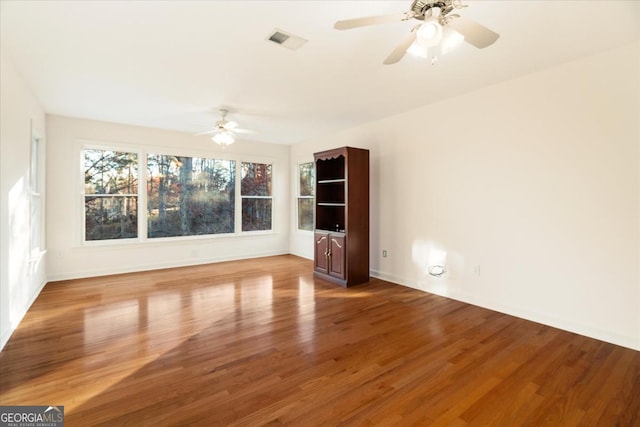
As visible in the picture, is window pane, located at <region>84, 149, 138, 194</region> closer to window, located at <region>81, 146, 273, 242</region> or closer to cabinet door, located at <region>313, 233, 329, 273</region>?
window, located at <region>81, 146, 273, 242</region>

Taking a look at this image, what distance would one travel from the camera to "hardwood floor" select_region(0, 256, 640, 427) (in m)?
1.84

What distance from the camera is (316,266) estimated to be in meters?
5.18

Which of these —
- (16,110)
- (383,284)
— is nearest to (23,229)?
(16,110)

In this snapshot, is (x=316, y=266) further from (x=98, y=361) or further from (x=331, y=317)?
(x=98, y=361)

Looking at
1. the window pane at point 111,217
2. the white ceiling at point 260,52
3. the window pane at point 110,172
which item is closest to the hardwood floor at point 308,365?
the window pane at point 111,217

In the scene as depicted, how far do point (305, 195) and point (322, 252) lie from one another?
2.09 meters

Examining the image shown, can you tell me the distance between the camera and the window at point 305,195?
21.7ft

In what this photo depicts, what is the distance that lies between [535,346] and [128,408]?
124 inches

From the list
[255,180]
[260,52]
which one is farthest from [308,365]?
[255,180]

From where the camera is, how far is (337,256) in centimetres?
468

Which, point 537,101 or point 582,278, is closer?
point 582,278

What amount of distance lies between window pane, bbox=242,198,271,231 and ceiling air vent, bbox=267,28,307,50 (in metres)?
4.40

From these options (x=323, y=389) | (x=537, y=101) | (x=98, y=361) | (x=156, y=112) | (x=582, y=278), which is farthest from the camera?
(x=156, y=112)

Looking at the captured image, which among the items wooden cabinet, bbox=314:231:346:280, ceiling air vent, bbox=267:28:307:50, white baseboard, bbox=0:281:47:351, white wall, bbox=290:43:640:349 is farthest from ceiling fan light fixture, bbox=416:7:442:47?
white baseboard, bbox=0:281:47:351
